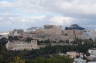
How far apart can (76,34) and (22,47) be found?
25908 millimetres

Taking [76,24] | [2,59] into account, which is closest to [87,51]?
[2,59]

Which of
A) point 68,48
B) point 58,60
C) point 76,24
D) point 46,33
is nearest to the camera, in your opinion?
point 58,60

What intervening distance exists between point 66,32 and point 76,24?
737 inches

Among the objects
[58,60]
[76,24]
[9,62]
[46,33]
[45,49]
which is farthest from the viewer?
[76,24]

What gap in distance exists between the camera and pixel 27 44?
5822 centimetres

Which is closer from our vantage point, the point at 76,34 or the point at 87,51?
the point at 87,51

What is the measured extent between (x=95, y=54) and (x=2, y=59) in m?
24.0

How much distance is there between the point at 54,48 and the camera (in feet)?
172

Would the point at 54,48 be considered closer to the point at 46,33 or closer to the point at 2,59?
the point at 2,59

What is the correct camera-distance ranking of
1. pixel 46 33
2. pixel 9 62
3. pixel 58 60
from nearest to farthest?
1. pixel 9 62
2. pixel 58 60
3. pixel 46 33

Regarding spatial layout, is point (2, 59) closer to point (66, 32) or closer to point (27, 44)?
point (27, 44)

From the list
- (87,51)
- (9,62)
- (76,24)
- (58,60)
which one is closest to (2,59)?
(9,62)

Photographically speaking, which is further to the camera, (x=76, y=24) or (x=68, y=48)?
(x=76, y=24)

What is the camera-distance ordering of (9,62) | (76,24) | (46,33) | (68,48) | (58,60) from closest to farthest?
(9,62) < (58,60) < (68,48) < (46,33) < (76,24)
